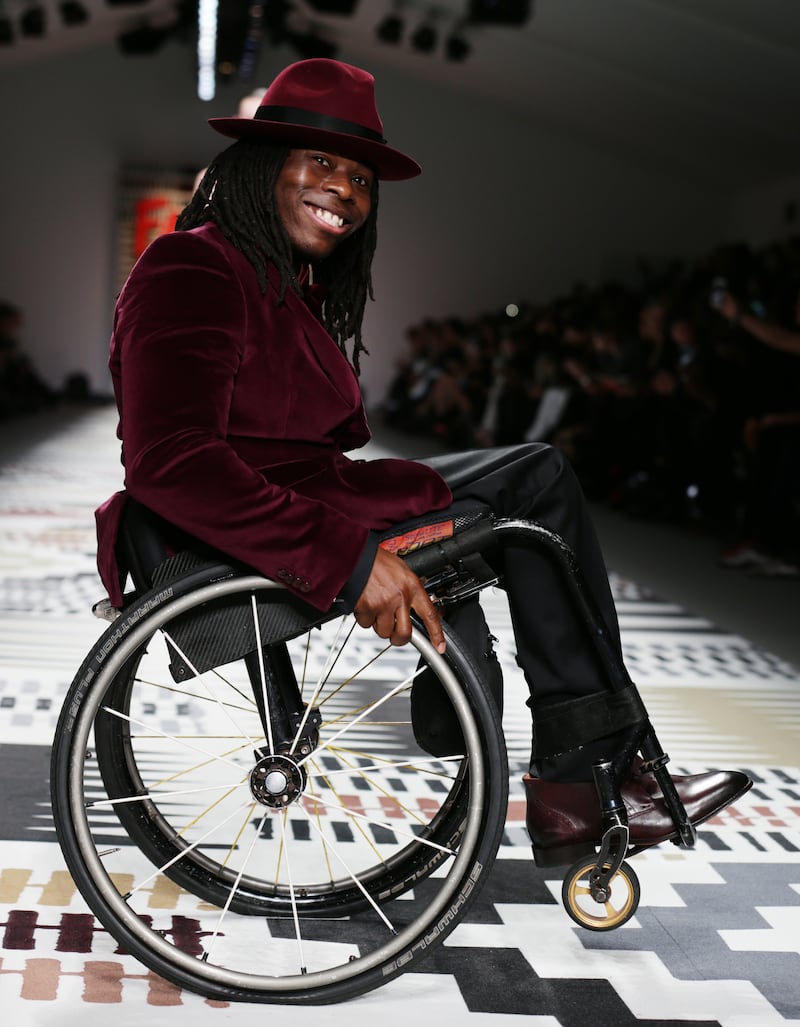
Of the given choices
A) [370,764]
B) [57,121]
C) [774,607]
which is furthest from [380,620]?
[57,121]

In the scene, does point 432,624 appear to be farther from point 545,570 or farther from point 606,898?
point 606,898

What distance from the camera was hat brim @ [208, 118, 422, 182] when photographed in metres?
1.46

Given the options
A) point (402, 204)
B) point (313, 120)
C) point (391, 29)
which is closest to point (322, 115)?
point (313, 120)

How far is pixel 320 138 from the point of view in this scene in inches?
57.9

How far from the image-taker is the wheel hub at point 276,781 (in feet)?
4.64

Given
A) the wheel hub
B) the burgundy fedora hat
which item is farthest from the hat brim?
the wheel hub

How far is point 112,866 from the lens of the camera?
177cm

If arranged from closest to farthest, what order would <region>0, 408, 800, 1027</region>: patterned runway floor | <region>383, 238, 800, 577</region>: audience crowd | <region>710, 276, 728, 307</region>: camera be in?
<region>0, 408, 800, 1027</region>: patterned runway floor → <region>383, 238, 800, 577</region>: audience crowd → <region>710, 276, 728, 307</region>: camera

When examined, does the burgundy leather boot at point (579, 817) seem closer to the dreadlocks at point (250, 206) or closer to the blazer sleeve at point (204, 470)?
the blazer sleeve at point (204, 470)

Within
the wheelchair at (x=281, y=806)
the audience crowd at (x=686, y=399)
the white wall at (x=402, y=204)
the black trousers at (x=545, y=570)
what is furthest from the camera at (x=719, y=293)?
the white wall at (x=402, y=204)

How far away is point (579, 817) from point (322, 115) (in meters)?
0.82

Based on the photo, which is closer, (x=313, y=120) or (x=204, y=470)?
(x=204, y=470)

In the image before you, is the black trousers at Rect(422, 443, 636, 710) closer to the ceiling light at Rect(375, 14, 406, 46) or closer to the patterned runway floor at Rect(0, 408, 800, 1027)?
the patterned runway floor at Rect(0, 408, 800, 1027)

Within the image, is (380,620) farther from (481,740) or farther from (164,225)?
(164,225)
